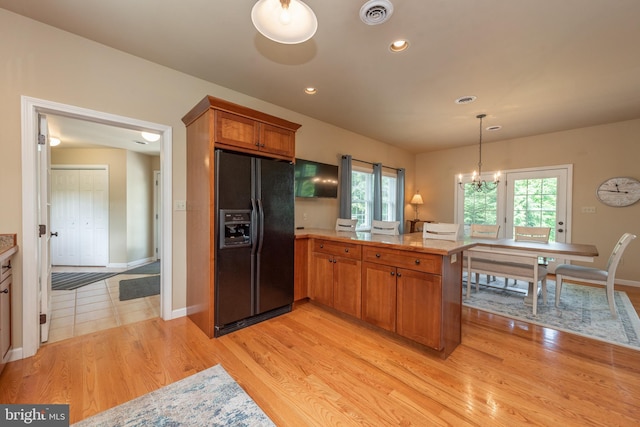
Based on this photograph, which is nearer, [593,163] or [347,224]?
[347,224]

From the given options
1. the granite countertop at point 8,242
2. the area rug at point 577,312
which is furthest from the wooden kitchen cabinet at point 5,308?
the area rug at point 577,312

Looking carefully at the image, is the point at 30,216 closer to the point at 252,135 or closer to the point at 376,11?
the point at 252,135

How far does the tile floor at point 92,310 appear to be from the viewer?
2.60m

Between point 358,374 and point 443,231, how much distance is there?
1.58 metres

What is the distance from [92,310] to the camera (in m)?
3.05

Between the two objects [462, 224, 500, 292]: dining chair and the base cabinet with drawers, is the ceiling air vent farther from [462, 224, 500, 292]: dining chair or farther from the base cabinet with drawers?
[462, 224, 500, 292]: dining chair

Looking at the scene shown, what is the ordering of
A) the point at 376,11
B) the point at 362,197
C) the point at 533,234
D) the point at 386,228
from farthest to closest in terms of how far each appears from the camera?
the point at 362,197 < the point at 533,234 < the point at 386,228 < the point at 376,11

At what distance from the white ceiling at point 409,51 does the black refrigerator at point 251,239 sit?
1063 mm

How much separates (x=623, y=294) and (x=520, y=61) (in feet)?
12.9

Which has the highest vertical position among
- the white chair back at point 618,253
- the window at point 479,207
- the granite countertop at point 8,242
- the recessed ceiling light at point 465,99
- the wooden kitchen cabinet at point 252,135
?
the recessed ceiling light at point 465,99

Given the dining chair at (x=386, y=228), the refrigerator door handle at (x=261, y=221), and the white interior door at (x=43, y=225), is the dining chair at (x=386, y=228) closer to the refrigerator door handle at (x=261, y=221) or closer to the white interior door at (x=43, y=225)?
the refrigerator door handle at (x=261, y=221)

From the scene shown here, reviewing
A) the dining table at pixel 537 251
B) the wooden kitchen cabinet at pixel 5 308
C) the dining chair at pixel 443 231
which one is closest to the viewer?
the wooden kitchen cabinet at pixel 5 308

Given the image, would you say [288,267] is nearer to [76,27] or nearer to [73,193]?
[76,27]

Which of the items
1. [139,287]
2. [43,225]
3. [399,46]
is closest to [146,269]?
[139,287]
